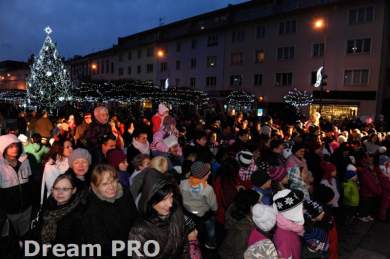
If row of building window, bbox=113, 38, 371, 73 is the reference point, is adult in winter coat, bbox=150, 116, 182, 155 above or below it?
below

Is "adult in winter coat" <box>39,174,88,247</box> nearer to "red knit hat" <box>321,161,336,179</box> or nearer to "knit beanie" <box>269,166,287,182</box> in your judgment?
"knit beanie" <box>269,166,287,182</box>

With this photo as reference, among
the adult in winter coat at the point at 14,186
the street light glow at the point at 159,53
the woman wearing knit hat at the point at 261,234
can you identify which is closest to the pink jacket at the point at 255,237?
the woman wearing knit hat at the point at 261,234

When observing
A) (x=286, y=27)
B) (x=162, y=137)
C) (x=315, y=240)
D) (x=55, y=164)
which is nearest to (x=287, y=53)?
(x=286, y=27)

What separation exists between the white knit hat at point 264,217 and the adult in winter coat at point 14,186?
10.1 ft

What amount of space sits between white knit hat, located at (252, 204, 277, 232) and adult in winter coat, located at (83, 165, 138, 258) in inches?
47.7

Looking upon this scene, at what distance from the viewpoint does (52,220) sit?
9.88 ft

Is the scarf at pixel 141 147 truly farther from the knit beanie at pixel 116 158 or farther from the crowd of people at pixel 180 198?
the knit beanie at pixel 116 158

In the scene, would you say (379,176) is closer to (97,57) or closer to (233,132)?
(233,132)

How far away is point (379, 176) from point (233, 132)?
5.50m

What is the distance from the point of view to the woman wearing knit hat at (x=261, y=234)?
3.00 metres

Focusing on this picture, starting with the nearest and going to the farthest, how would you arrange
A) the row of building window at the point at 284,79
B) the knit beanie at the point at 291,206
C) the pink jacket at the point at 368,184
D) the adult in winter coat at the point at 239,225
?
the knit beanie at the point at 291,206 < the adult in winter coat at the point at 239,225 < the pink jacket at the point at 368,184 < the row of building window at the point at 284,79

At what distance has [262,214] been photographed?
10.4ft

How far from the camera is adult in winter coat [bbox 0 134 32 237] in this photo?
14.5 ft

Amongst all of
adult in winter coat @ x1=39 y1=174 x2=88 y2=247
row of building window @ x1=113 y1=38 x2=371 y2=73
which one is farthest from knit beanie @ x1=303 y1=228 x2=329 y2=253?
row of building window @ x1=113 y1=38 x2=371 y2=73
